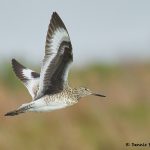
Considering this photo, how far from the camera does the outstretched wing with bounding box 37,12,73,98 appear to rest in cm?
1474

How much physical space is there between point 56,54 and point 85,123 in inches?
136

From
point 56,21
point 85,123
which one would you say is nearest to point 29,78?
Answer: point 56,21

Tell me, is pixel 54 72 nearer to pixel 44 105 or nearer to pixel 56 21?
pixel 44 105

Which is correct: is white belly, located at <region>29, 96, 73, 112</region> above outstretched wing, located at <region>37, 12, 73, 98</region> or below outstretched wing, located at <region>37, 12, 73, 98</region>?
below

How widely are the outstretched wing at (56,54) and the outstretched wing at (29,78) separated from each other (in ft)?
2.82

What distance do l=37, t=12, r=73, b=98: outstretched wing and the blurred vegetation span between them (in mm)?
2270

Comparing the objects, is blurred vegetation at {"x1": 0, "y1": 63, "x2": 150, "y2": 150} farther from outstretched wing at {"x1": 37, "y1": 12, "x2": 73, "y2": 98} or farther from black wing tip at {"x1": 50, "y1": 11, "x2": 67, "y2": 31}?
black wing tip at {"x1": 50, "y1": 11, "x2": 67, "y2": 31}

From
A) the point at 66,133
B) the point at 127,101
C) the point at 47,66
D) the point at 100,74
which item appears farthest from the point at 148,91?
the point at 47,66

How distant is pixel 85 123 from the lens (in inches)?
716

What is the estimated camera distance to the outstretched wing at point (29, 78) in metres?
15.9

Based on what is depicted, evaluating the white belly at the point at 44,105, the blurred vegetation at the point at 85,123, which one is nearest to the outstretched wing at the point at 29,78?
the white belly at the point at 44,105

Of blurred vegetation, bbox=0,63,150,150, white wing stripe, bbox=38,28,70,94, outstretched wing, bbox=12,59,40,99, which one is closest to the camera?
white wing stripe, bbox=38,28,70,94

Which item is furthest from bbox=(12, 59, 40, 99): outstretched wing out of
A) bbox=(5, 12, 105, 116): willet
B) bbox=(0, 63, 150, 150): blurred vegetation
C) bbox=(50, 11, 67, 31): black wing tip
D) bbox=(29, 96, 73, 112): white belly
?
bbox=(50, 11, 67, 31): black wing tip

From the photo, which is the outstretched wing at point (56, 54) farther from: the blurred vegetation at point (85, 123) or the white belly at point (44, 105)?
the blurred vegetation at point (85, 123)
